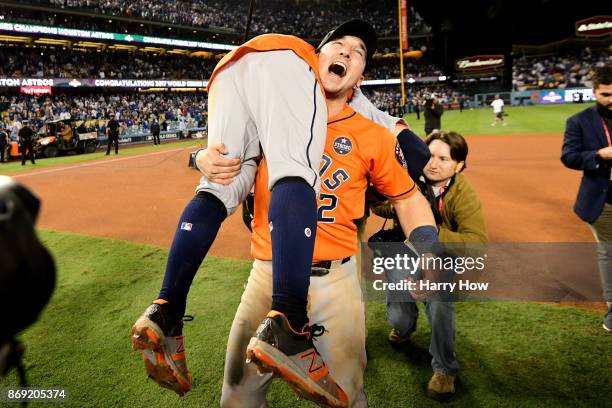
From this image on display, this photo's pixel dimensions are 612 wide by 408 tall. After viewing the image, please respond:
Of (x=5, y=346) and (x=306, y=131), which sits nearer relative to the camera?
(x=5, y=346)

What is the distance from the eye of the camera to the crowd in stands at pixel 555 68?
44.0 metres

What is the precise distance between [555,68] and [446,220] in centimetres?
5627

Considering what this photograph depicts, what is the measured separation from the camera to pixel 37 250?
2.34 feet

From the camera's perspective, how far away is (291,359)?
132 cm

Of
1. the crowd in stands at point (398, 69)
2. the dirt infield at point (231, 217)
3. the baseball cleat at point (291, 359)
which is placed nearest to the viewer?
the baseball cleat at point (291, 359)

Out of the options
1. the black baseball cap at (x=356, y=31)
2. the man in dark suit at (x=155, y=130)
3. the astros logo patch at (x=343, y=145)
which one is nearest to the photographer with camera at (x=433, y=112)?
the black baseball cap at (x=356, y=31)

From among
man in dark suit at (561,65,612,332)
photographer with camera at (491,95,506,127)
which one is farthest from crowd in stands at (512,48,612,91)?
man in dark suit at (561,65,612,332)

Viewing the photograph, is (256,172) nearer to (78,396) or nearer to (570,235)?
(78,396)

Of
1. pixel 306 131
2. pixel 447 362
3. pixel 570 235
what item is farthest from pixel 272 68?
pixel 570 235

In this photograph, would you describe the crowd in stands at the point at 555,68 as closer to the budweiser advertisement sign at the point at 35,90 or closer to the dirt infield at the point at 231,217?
the dirt infield at the point at 231,217

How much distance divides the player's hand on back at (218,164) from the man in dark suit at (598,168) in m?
3.17

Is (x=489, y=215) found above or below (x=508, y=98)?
below

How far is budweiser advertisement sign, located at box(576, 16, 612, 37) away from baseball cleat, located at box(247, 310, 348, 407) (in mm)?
62598

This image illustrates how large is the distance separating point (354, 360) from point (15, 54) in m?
39.8
